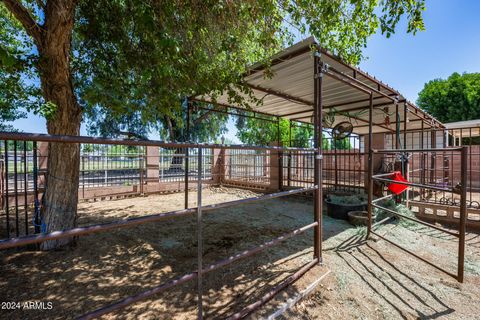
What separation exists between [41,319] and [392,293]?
126 inches

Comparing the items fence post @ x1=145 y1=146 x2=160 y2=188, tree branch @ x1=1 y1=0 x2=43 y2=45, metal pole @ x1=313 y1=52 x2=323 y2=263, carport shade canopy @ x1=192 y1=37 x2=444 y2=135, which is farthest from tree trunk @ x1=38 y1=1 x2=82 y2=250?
fence post @ x1=145 y1=146 x2=160 y2=188

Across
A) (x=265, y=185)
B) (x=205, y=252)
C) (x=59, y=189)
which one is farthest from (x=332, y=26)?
(x=265, y=185)

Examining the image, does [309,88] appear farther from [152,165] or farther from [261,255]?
[152,165]

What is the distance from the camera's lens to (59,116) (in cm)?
297

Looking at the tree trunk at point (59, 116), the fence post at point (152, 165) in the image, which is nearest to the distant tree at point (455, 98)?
the fence post at point (152, 165)

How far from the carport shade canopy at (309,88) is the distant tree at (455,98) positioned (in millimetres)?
14160

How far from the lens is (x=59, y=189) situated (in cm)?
306

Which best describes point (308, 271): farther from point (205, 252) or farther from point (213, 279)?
point (205, 252)

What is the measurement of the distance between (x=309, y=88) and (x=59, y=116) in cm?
485

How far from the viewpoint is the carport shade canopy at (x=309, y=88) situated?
338 centimetres

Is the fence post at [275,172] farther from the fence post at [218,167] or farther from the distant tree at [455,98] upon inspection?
the distant tree at [455,98]

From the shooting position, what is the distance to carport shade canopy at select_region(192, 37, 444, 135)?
338cm

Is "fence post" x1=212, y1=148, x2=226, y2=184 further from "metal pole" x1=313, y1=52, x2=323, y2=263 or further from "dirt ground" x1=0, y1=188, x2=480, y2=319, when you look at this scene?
"metal pole" x1=313, y1=52, x2=323, y2=263

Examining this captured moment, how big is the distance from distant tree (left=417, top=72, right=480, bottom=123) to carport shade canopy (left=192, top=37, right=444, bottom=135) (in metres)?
14.2
